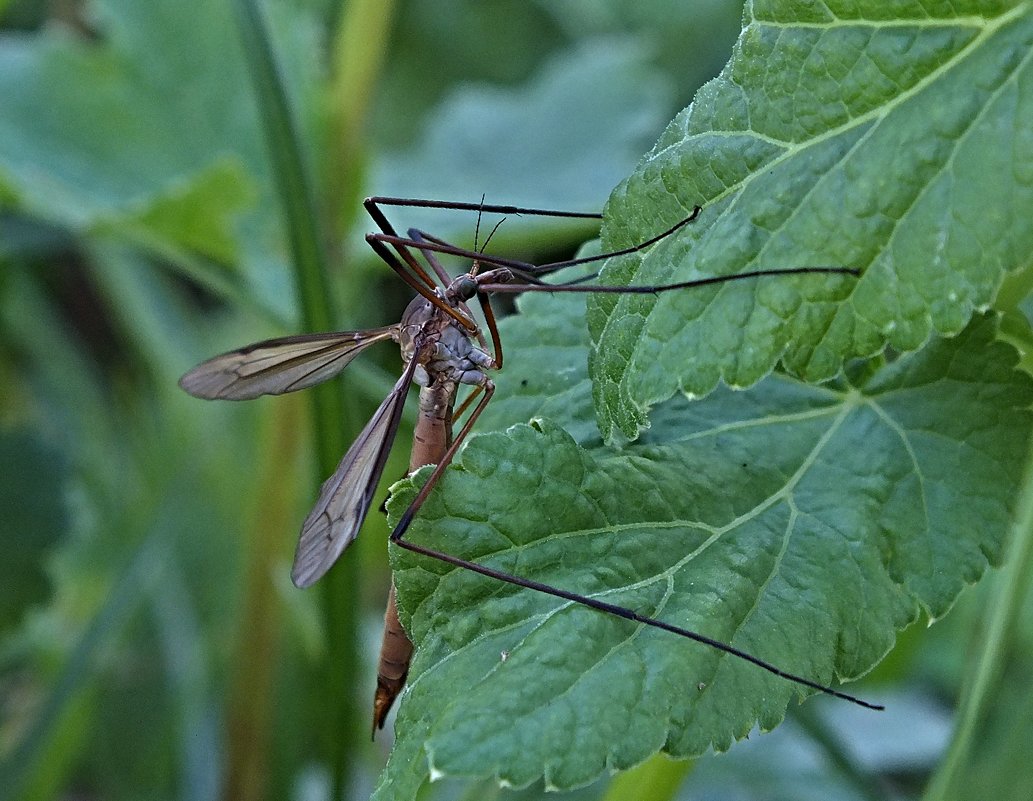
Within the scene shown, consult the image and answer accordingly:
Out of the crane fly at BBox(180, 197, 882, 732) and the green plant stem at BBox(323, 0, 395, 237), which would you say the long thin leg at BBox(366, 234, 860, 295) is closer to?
the crane fly at BBox(180, 197, 882, 732)

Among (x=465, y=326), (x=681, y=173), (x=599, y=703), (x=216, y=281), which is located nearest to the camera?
(x=599, y=703)

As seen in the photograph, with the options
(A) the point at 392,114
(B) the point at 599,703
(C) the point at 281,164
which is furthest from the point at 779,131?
(A) the point at 392,114

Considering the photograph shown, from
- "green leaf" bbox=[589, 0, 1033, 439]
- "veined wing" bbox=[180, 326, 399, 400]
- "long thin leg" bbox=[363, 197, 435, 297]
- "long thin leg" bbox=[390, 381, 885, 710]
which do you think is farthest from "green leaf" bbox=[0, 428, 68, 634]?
"green leaf" bbox=[589, 0, 1033, 439]

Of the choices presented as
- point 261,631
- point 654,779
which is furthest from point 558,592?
point 261,631

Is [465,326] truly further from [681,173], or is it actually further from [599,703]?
[599,703]

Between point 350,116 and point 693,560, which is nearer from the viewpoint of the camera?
point 693,560

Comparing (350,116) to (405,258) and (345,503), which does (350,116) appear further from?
(345,503)
